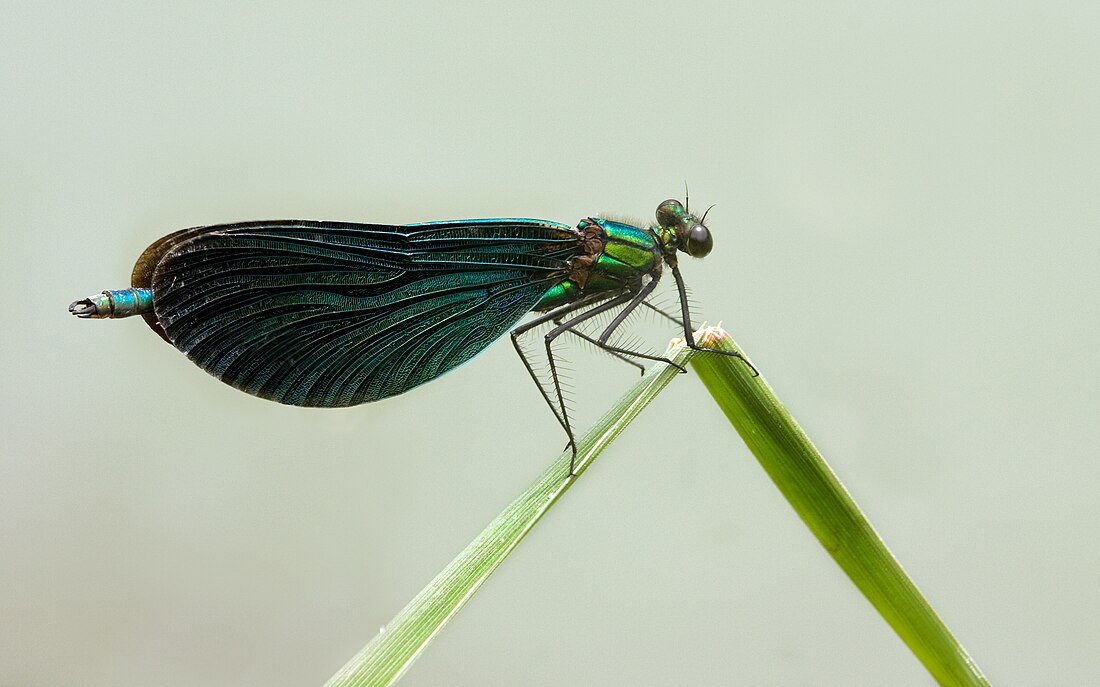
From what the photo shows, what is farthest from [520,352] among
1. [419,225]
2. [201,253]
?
[201,253]

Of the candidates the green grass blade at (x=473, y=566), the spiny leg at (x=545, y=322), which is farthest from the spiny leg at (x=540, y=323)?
the green grass blade at (x=473, y=566)

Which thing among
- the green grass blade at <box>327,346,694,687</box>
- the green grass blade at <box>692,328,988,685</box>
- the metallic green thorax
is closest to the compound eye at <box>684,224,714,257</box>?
the metallic green thorax

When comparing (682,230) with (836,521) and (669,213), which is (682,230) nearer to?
(669,213)

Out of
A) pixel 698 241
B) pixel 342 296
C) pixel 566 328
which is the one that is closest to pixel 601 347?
pixel 566 328

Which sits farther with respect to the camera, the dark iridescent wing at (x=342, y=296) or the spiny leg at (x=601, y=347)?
the spiny leg at (x=601, y=347)

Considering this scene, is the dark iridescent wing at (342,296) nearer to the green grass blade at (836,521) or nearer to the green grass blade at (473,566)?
the green grass blade at (473,566)

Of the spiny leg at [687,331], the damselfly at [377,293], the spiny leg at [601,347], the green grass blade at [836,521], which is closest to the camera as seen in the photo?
the green grass blade at [836,521]
